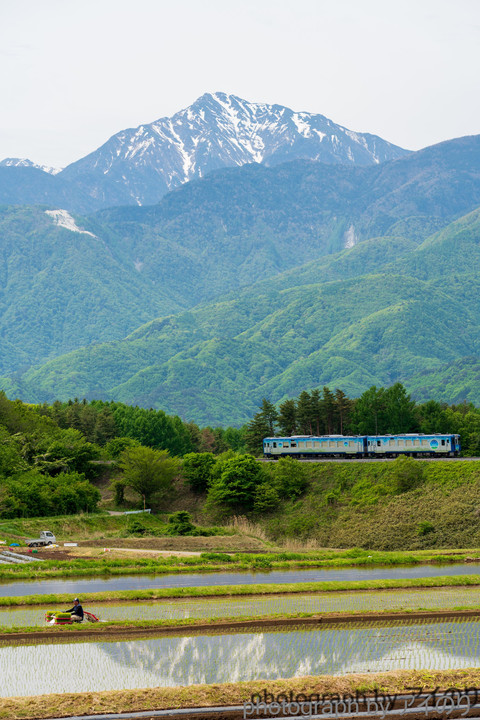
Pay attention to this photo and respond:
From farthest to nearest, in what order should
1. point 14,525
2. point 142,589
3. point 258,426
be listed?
point 258,426
point 14,525
point 142,589

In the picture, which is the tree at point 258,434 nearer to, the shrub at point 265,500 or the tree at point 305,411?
the tree at point 305,411

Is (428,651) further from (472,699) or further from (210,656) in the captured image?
(210,656)

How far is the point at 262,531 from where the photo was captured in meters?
73.9

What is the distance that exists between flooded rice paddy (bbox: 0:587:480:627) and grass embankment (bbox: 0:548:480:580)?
9.06 meters

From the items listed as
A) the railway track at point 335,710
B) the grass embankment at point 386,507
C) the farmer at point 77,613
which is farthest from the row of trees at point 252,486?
the railway track at point 335,710

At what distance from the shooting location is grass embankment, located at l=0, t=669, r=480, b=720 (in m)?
24.2

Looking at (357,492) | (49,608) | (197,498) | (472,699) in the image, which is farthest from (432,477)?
(472,699)

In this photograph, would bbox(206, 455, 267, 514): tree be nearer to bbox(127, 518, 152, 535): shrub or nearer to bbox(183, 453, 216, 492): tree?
bbox(183, 453, 216, 492): tree

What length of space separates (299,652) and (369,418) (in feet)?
231

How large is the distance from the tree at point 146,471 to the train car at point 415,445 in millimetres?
20452

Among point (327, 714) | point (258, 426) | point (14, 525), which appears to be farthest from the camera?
point (258, 426)

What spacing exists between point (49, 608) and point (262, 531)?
3687 centimetres

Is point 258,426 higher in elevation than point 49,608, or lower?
higher

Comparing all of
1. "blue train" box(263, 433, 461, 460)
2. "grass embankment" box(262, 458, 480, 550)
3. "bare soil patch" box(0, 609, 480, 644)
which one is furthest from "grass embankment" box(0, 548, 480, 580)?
"blue train" box(263, 433, 461, 460)
